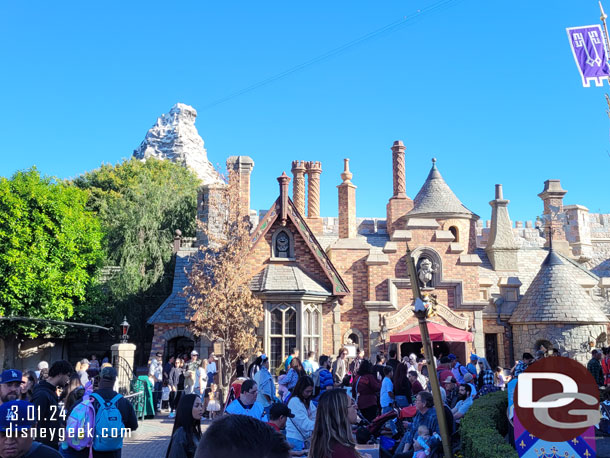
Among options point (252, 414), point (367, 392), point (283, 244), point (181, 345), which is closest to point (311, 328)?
point (283, 244)

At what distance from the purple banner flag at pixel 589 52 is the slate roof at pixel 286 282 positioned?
35.4 ft

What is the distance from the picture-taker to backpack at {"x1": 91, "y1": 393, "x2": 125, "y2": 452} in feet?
17.3

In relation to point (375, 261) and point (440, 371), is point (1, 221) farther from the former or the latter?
point (440, 371)

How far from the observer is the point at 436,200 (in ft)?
91.9

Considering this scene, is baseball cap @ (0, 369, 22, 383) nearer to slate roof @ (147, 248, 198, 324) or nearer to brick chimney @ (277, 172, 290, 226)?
slate roof @ (147, 248, 198, 324)

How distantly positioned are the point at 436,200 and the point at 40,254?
19.2 meters

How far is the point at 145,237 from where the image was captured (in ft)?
88.4

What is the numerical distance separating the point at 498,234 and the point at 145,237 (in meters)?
18.1

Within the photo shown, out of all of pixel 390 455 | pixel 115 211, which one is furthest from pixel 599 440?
pixel 115 211

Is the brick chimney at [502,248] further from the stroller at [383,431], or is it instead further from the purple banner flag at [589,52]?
the stroller at [383,431]

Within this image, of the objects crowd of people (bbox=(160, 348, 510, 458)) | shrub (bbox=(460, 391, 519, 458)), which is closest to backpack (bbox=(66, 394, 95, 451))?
crowd of people (bbox=(160, 348, 510, 458))

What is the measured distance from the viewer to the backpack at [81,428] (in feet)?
16.9

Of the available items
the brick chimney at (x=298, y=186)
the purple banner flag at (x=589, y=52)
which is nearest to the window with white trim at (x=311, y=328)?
the brick chimney at (x=298, y=186)

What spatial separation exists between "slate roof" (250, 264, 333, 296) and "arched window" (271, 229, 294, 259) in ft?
1.57
